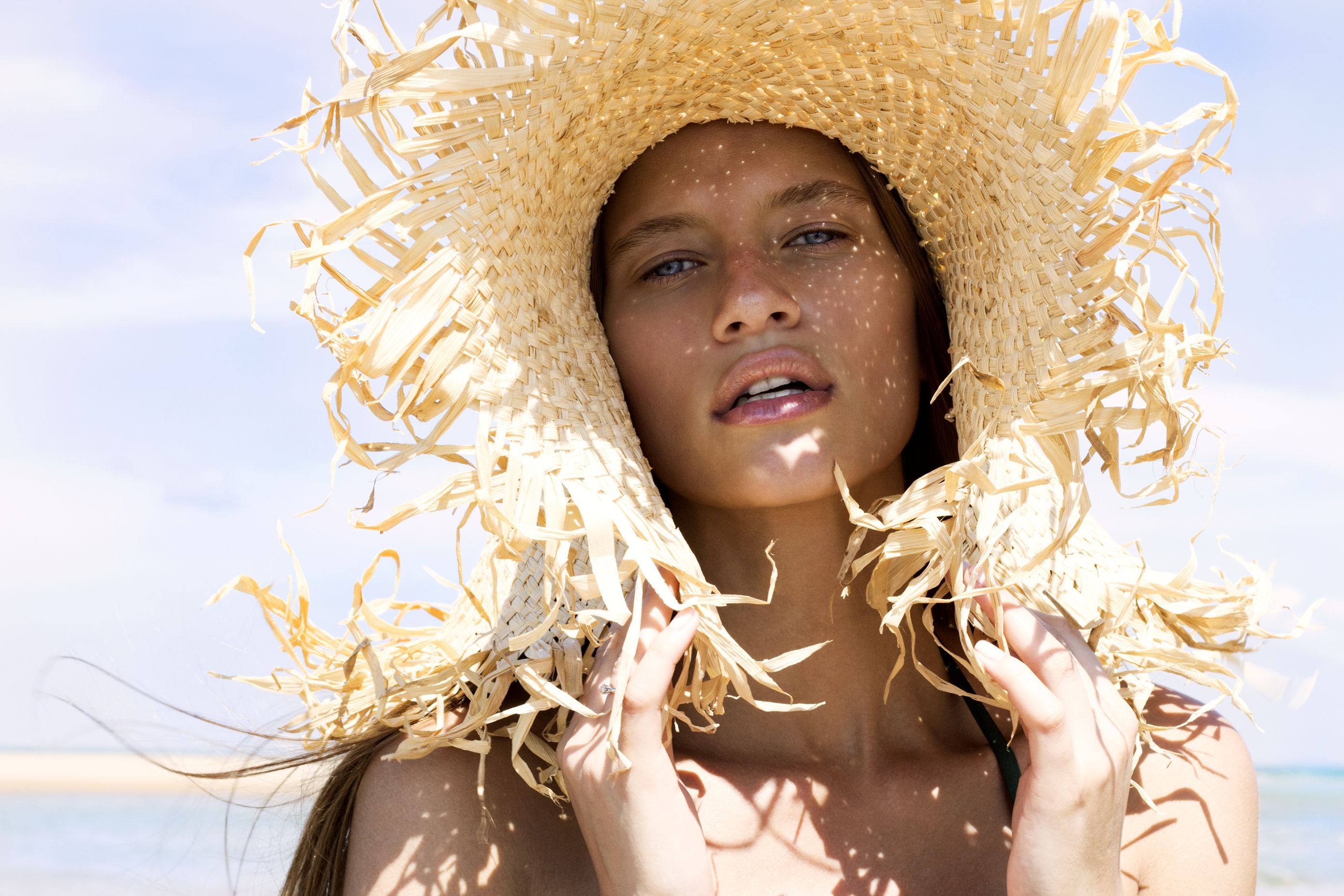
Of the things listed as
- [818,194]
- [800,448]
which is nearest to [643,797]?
[800,448]

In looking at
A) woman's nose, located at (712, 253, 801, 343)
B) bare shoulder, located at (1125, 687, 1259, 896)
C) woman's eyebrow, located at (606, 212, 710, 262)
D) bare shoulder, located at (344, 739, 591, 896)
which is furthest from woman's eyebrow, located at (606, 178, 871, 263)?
bare shoulder, located at (1125, 687, 1259, 896)

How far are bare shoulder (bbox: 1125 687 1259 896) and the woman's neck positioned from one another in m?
0.30

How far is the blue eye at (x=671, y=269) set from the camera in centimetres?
170

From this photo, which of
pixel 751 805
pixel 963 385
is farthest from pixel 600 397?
pixel 751 805

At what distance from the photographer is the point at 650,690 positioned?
1.27m

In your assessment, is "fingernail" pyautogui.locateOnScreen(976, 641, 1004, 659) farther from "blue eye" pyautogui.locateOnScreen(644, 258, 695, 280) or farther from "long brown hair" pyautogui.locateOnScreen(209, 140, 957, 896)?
"blue eye" pyautogui.locateOnScreen(644, 258, 695, 280)

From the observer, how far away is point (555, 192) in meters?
1.61

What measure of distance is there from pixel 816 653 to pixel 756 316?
0.64 m

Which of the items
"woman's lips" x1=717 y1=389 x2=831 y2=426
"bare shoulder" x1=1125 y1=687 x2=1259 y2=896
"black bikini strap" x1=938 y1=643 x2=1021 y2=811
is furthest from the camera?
"black bikini strap" x1=938 y1=643 x2=1021 y2=811

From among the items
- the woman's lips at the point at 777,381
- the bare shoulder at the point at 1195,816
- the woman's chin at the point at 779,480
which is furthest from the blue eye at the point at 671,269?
the bare shoulder at the point at 1195,816

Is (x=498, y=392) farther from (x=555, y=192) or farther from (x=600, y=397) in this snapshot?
(x=555, y=192)

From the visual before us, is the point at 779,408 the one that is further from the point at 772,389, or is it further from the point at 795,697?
the point at 795,697

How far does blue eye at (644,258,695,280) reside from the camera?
5.57ft

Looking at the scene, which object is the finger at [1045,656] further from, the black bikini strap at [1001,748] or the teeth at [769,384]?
the teeth at [769,384]
